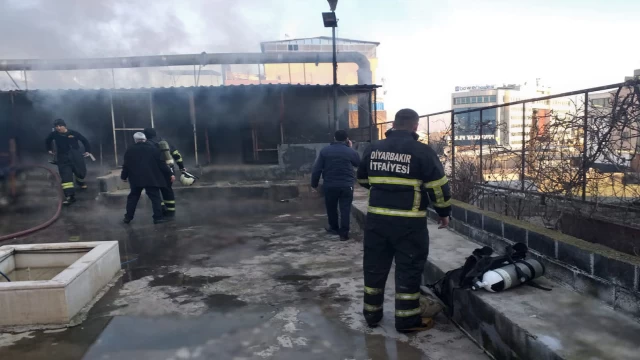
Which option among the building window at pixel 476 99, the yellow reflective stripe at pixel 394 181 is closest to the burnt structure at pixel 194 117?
the yellow reflective stripe at pixel 394 181

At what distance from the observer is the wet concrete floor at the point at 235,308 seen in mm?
3100

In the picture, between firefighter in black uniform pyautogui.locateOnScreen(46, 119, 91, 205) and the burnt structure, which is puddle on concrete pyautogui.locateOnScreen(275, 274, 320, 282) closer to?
firefighter in black uniform pyautogui.locateOnScreen(46, 119, 91, 205)

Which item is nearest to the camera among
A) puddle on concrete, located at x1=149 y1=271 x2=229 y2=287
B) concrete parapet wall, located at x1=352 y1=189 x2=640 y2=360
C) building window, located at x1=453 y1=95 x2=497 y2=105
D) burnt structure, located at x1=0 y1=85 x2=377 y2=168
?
concrete parapet wall, located at x1=352 y1=189 x2=640 y2=360

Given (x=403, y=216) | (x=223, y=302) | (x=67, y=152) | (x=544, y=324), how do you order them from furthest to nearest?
(x=67, y=152) → (x=223, y=302) → (x=403, y=216) → (x=544, y=324)

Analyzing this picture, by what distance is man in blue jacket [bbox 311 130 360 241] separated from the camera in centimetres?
611

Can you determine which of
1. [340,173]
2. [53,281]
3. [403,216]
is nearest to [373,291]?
[403,216]

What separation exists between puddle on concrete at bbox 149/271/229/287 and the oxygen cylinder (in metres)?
2.74

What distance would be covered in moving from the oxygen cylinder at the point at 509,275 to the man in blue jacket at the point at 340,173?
9.86 ft

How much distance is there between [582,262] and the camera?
3.24m

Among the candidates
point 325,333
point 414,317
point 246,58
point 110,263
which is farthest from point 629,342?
point 246,58

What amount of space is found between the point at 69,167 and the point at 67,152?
0.31 meters

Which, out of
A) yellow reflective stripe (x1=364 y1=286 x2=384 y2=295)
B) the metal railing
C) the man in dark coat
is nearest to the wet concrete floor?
yellow reflective stripe (x1=364 y1=286 x2=384 y2=295)

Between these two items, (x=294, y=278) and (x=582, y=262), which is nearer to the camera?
(x=582, y=262)

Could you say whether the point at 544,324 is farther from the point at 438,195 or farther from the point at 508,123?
the point at 508,123
